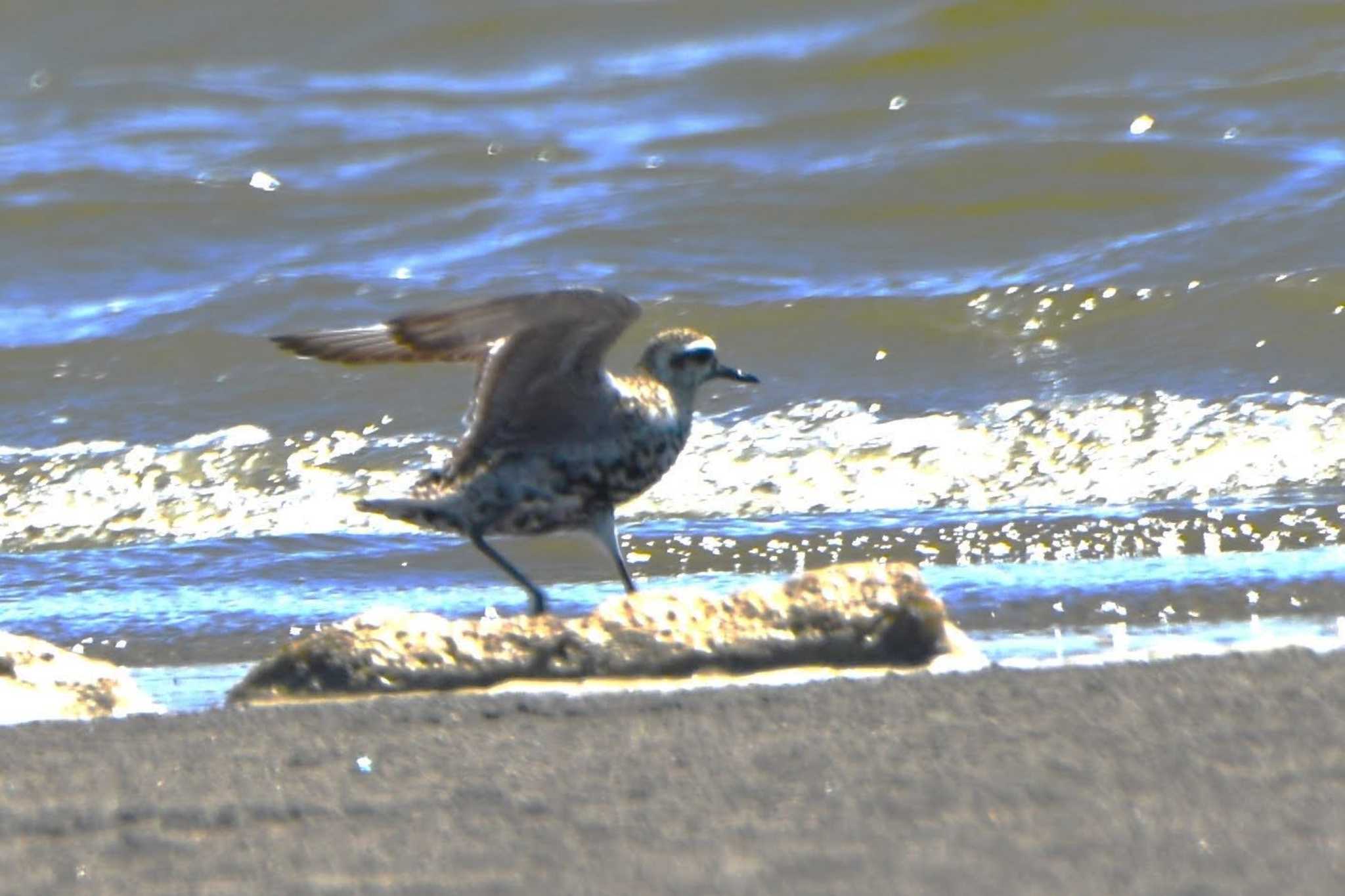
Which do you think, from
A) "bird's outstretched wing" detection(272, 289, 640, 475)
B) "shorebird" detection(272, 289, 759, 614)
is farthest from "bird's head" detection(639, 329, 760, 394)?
"bird's outstretched wing" detection(272, 289, 640, 475)

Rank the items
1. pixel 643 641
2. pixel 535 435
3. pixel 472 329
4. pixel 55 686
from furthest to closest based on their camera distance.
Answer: pixel 535 435
pixel 472 329
pixel 55 686
pixel 643 641

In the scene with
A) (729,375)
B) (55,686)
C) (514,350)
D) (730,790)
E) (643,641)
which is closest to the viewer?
(730,790)

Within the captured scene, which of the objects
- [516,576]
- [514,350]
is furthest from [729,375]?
[516,576]

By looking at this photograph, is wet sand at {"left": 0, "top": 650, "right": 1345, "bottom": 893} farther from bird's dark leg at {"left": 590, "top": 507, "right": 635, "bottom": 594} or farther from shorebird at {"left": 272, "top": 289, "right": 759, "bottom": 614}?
bird's dark leg at {"left": 590, "top": 507, "right": 635, "bottom": 594}

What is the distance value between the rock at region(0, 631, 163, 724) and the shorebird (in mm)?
1054

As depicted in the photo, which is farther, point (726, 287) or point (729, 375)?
point (726, 287)

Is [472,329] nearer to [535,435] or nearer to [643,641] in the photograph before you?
[535,435]

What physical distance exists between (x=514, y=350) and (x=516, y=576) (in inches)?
22.7

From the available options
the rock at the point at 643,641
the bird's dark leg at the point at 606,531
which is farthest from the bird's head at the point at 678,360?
the rock at the point at 643,641

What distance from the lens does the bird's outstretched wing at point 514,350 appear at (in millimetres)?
5445

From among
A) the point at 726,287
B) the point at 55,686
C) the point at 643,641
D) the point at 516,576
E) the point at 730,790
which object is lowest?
the point at 726,287

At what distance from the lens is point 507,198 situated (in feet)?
37.3

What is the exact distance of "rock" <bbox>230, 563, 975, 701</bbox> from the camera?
4.35 meters

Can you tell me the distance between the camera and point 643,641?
439 centimetres
